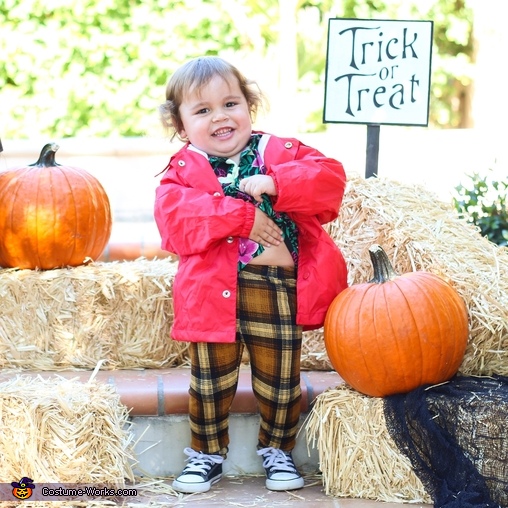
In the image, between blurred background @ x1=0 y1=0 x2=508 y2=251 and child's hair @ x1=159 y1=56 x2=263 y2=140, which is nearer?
child's hair @ x1=159 y1=56 x2=263 y2=140

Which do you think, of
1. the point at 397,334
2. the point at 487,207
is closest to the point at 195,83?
the point at 397,334

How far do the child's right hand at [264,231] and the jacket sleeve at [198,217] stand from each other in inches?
1.6

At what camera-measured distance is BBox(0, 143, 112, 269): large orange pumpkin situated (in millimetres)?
3756

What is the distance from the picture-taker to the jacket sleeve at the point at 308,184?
275 cm

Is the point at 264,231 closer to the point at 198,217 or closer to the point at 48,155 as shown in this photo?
the point at 198,217

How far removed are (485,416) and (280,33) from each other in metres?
6.18

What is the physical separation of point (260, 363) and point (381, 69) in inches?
60.4

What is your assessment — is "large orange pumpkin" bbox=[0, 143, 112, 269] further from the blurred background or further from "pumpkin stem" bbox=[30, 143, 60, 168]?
the blurred background

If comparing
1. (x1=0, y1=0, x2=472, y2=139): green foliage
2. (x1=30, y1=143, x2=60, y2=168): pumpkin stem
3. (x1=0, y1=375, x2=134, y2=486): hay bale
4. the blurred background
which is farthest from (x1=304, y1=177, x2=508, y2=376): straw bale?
(x1=0, y1=0, x2=472, y2=139): green foliage

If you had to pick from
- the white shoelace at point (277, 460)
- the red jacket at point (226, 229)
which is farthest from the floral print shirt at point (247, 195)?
the white shoelace at point (277, 460)

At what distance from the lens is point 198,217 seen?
276 cm

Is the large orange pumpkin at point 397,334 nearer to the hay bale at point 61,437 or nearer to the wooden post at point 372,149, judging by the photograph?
the hay bale at point 61,437

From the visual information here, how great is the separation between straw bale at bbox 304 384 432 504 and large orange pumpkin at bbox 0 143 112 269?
4.82ft

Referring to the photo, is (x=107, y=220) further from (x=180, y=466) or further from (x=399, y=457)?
(x=399, y=457)
